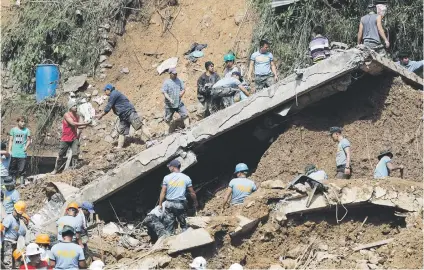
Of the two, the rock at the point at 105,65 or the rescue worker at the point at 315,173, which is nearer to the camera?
the rescue worker at the point at 315,173

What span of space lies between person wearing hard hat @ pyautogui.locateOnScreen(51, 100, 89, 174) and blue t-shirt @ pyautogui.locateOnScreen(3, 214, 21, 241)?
3.79 metres

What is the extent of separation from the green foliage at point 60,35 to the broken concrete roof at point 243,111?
5.59 metres

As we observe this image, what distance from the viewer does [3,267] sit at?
549 inches

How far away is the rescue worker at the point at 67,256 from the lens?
12914 mm

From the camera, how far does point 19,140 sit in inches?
726

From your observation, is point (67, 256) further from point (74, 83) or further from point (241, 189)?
point (74, 83)

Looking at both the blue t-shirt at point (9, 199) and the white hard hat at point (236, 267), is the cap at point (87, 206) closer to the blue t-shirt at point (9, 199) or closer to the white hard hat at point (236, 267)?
the blue t-shirt at point (9, 199)

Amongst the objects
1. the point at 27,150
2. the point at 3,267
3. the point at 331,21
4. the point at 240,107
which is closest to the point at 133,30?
the point at 27,150

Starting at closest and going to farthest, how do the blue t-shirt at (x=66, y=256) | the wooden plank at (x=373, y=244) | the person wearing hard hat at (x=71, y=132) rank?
the blue t-shirt at (x=66, y=256)
the wooden plank at (x=373, y=244)
the person wearing hard hat at (x=71, y=132)

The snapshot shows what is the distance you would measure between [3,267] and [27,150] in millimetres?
6214

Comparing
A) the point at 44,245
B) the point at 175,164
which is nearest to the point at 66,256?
the point at 44,245

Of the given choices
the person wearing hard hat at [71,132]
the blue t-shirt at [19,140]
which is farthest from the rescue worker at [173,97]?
the blue t-shirt at [19,140]

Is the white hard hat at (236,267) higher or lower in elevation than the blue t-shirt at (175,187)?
lower

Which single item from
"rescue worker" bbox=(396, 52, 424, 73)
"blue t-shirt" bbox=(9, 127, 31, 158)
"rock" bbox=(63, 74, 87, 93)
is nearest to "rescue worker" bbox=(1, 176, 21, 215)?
"blue t-shirt" bbox=(9, 127, 31, 158)
